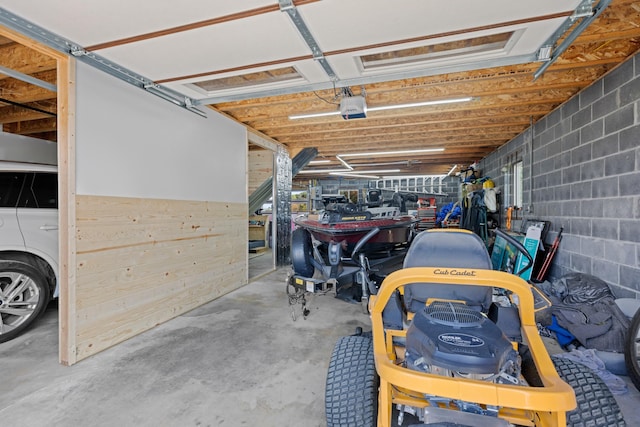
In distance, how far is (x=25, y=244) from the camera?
292 centimetres

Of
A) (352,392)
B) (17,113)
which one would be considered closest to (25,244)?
(17,113)

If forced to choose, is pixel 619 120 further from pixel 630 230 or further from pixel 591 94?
pixel 630 230

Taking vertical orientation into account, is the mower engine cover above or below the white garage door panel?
below

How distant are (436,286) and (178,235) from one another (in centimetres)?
292

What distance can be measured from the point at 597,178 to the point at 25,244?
595 cm

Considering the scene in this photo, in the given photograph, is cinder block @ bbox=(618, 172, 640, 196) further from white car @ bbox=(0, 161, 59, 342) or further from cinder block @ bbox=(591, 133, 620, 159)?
white car @ bbox=(0, 161, 59, 342)

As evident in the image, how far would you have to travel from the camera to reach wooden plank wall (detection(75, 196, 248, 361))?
255 centimetres

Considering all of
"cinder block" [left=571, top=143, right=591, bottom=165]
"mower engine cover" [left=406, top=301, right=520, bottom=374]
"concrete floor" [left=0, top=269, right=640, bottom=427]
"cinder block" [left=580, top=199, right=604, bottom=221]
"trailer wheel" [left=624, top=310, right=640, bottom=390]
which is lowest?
"concrete floor" [left=0, top=269, right=640, bottom=427]

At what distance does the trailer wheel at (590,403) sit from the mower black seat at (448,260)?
1.57 ft

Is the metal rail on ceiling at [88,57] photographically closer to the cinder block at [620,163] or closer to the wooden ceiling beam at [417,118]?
the wooden ceiling beam at [417,118]

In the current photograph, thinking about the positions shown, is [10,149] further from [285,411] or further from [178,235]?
[285,411]

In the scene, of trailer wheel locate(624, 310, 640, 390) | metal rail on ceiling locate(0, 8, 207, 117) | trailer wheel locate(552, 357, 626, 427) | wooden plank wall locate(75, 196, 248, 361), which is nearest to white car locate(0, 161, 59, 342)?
wooden plank wall locate(75, 196, 248, 361)

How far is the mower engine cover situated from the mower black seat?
270mm

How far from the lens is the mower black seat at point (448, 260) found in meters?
1.66
